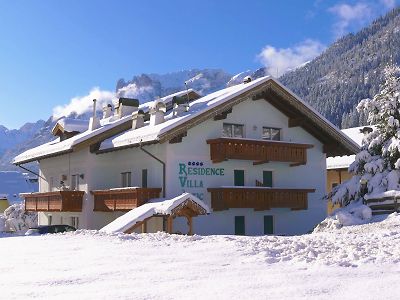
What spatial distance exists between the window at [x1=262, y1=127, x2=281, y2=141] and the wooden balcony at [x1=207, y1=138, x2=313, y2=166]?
1537mm

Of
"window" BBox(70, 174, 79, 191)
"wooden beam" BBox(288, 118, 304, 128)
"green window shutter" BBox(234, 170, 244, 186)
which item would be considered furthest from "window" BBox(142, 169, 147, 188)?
"wooden beam" BBox(288, 118, 304, 128)

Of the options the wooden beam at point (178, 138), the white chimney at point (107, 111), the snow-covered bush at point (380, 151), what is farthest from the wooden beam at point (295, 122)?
the white chimney at point (107, 111)

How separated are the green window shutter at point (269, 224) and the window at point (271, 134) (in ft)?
14.6

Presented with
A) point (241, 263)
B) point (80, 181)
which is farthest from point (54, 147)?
point (241, 263)

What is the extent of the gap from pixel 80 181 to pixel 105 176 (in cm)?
192

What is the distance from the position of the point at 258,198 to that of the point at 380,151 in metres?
6.40

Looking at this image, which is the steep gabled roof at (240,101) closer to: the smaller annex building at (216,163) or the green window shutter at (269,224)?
the smaller annex building at (216,163)

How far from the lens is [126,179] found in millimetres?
30141

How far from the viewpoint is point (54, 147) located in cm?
3309

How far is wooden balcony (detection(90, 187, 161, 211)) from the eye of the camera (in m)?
25.8

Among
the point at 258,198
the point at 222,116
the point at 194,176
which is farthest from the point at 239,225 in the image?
the point at 222,116

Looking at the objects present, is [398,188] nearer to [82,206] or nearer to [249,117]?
[249,117]

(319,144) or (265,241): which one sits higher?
(319,144)

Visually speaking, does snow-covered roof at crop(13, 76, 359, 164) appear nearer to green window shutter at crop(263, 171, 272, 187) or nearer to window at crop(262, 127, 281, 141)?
window at crop(262, 127, 281, 141)
